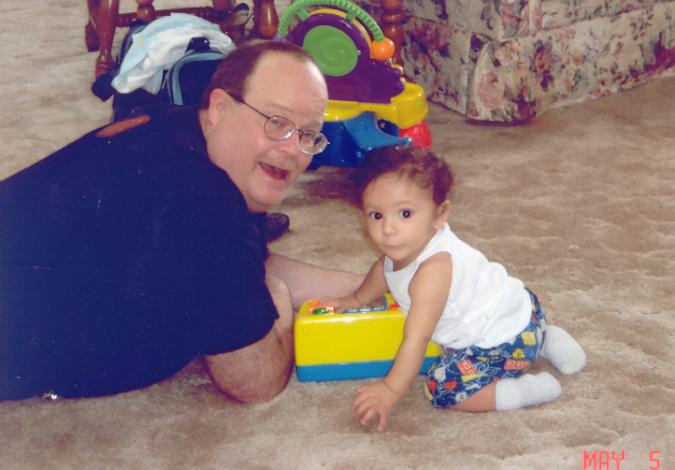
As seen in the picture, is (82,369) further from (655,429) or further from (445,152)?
(445,152)

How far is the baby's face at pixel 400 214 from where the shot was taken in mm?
1354

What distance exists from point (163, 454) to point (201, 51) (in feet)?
4.05

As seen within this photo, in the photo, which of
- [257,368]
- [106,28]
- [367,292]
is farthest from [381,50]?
[106,28]

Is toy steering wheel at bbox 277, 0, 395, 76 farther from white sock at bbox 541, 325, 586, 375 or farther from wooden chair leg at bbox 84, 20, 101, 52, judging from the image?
wooden chair leg at bbox 84, 20, 101, 52

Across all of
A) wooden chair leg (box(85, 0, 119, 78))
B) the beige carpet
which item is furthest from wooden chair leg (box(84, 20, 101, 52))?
the beige carpet

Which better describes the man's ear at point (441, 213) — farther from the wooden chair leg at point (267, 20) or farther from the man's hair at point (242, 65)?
the wooden chair leg at point (267, 20)

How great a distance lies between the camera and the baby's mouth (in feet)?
4.51

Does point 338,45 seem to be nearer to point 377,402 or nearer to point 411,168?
point 411,168

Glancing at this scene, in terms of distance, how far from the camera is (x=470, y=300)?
142cm

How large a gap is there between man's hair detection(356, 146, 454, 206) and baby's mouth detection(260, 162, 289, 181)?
0.12 m

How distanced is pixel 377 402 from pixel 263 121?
480mm

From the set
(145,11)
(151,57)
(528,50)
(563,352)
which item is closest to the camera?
(563,352)
